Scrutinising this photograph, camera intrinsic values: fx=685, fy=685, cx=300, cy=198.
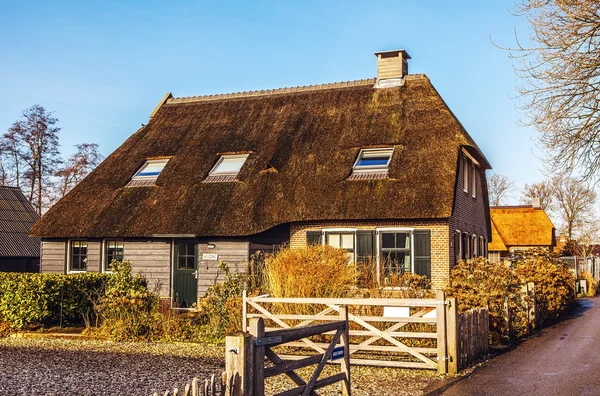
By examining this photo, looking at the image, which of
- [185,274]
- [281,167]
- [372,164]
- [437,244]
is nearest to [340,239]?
[372,164]

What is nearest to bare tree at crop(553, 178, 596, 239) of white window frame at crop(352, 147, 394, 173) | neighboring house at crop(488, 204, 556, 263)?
neighboring house at crop(488, 204, 556, 263)

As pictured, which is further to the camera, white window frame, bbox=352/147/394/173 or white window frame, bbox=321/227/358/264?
white window frame, bbox=352/147/394/173

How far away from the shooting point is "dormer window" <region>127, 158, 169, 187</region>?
23.4 m

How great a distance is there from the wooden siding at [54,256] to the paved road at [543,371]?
14.9m

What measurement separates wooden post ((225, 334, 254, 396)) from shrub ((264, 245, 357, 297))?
27.1ft

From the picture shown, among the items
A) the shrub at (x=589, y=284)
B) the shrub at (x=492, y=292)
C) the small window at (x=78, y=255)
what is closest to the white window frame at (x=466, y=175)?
the shrub at (x=492, y=292)

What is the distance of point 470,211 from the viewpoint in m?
23.5

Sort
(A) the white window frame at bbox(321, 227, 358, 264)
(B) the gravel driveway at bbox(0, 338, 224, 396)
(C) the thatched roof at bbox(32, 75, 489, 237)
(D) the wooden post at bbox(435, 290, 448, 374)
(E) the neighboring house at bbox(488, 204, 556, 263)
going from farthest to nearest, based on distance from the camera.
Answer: (E) the neighboring house at bbox(488, 204, 556, 263) → (A) the white window frame at bbox(321, 227, 358, 264) → (C) the thatched roof at bbox(32, 75, 489, 237) → (D) the wooden post at bbox(435, 290, 448, 374) → (B) the gravel driveway at bbox(0, 338, 224, 396)

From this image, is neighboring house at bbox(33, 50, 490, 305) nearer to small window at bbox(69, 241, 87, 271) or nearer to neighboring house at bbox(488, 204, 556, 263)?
small window at bbox(69, 241, 87, 271)

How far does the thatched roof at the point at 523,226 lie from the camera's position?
42.6m

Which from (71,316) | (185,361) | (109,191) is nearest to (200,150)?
(109,191)

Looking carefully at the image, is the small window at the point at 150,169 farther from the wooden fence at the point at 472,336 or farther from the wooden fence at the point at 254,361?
the wooden fence at the point at 254,361

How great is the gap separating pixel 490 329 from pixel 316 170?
7932 millimetres

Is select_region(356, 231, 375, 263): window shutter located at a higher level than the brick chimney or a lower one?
lower
